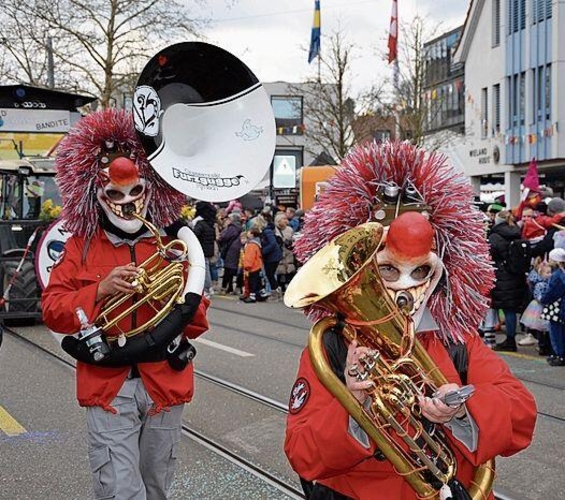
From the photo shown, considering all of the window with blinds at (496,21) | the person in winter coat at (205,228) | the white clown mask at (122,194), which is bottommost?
the person in winter coat at (205,228)

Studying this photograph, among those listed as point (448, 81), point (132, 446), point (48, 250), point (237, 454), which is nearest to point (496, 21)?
point (448, 81)

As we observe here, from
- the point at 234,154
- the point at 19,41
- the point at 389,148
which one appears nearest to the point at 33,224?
the point at 234,154

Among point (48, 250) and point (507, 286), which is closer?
point (48, 250)

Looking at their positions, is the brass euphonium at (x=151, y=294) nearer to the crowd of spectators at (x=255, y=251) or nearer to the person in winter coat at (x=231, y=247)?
the crowd of spectators at (x=255, y=251)

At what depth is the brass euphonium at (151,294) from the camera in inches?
131

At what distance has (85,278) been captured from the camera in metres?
3.44

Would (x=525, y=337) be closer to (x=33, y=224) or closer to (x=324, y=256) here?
(x=33, y=224)

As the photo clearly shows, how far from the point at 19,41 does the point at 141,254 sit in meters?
21.6

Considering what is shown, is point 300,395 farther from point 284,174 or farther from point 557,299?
point 284,174

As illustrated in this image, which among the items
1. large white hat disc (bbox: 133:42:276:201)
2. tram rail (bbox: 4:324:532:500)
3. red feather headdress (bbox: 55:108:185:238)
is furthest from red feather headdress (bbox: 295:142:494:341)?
tram rail (bbox: 4:324:532:500)

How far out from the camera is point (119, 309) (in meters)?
3.42

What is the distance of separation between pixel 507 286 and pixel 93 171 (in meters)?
6.20

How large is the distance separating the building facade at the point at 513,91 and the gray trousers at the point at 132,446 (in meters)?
23.0

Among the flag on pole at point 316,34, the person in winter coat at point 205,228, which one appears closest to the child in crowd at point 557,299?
the person in winter coat at point 205,228
